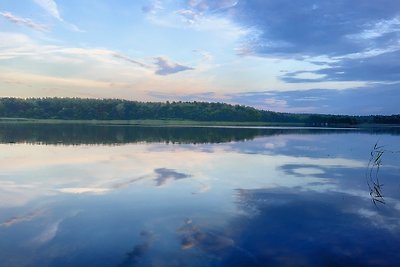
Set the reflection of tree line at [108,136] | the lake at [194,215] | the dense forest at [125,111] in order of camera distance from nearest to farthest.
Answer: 1. the lake at [194,215]
2. the reflection of tree line at [108,136]
3. the dense forest at [125,111]

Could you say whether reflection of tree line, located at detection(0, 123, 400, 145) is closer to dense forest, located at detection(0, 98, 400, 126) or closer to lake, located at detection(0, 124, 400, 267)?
lake, located at detection(0, 124, 400, 267)

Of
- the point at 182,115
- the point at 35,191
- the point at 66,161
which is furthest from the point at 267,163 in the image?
the point at 182,115

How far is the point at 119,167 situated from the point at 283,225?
13.0 meters

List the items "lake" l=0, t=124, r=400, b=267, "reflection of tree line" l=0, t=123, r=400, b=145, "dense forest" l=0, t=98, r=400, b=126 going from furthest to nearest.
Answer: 1. "dense forest" l=0, t=98, r=400, b=126
2. "reflection of tree line" l=0, t=123, r=400, b=145
3. "lake" l=0, t=124, r=400, b=267

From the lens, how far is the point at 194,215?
11891 mm

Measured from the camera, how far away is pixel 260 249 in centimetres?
908

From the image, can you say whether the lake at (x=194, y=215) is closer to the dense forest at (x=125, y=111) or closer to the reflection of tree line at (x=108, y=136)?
the reflection of tree line at (x=108, y=136)

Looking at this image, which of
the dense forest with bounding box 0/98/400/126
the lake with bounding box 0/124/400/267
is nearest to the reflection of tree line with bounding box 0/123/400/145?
the lake with bounding box 0/124/400/267

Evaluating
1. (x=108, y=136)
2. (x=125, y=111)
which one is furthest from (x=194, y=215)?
(x=125, y=111)

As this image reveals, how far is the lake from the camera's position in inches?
338

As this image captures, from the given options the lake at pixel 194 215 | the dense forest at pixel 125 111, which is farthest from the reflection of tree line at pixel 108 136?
the dense forest at pixel 125 111

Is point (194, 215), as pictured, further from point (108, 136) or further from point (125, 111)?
point (125, 111)

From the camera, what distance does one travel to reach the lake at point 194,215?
8586 millimetres

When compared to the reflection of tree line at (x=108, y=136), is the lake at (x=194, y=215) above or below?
above
